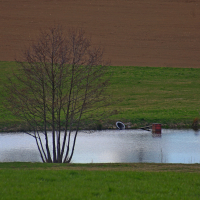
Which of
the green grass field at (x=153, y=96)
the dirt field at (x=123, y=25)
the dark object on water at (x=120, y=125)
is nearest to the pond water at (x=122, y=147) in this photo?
the dark object on water at (x=120, y=125)

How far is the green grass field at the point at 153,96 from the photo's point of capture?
88.5 feet

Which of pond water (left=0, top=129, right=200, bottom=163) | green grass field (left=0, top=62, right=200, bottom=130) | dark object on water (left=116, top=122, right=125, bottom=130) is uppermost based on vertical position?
green grass field (left=0, top=62, right=200, bottom=130)

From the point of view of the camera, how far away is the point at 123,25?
55.5 metres

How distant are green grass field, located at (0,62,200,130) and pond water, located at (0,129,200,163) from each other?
2494mm

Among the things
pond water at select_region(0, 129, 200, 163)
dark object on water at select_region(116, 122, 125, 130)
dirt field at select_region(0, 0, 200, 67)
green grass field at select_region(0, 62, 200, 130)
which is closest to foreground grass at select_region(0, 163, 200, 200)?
pond water at select_region(0, 129, 200, 163)

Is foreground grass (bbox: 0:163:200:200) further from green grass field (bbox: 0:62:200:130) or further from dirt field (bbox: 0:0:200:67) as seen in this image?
dirt field (bbox: 0:0:200:67)

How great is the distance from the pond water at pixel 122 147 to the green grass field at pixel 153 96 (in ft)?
8.18

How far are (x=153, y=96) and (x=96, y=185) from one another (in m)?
27.6

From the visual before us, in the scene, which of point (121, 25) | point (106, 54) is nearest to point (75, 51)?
point (106, 54)

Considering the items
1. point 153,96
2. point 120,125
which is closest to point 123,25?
point 153,96

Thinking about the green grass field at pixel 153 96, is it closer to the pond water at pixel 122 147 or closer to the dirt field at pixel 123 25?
the pond water at pixel 122 147

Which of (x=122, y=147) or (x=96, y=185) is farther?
(x=122, y=147)

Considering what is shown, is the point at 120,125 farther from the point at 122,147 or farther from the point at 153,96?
the point at 153,96

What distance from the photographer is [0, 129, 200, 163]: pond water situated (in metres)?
16.8
